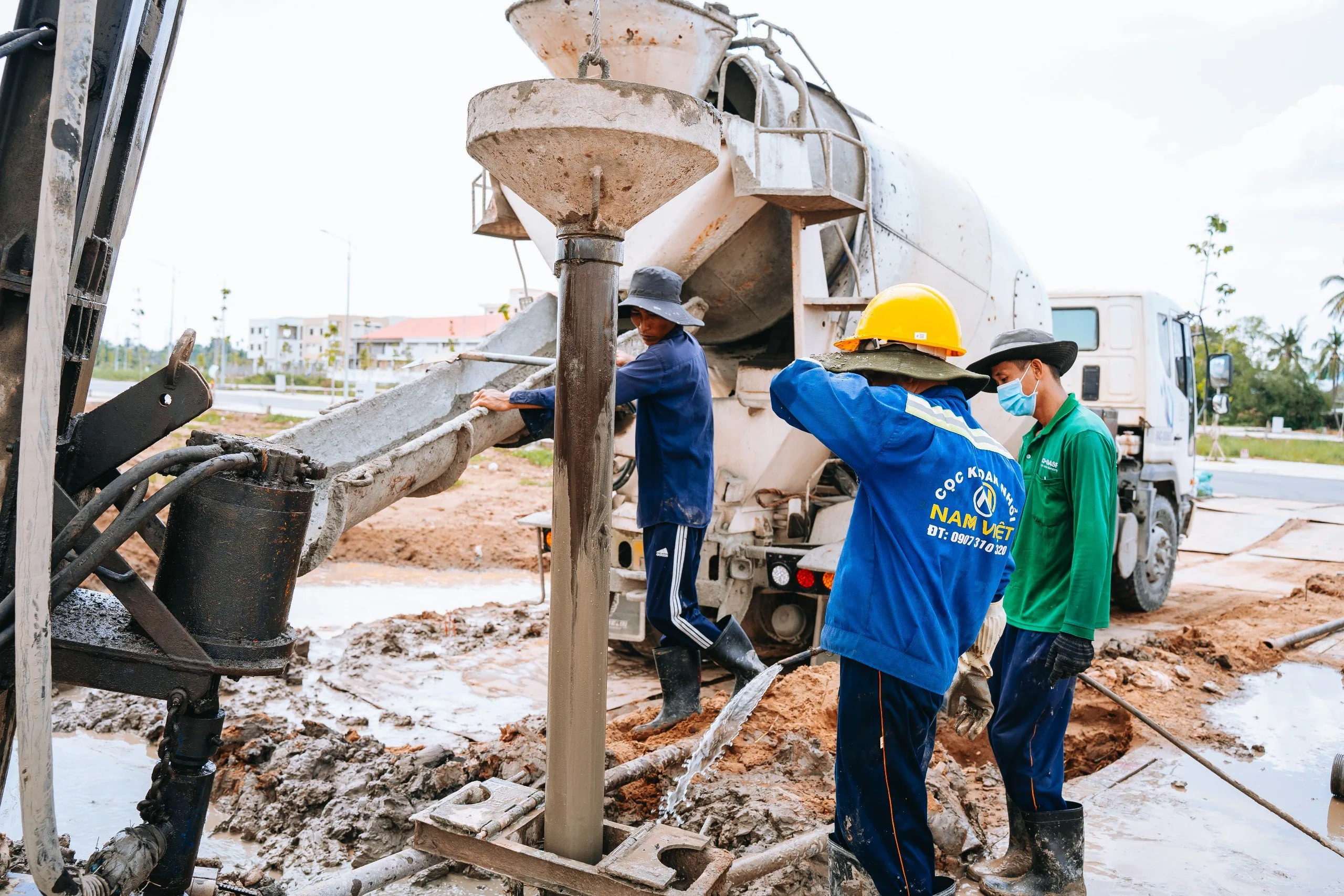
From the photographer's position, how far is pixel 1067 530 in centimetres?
360

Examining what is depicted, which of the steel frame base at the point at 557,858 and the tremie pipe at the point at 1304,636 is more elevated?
the steel frame base at the point at 557,858

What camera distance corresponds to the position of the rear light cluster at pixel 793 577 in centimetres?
534

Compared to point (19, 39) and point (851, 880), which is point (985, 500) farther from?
point (19, 39)

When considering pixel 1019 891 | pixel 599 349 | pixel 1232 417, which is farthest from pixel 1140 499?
pixel 1232 417

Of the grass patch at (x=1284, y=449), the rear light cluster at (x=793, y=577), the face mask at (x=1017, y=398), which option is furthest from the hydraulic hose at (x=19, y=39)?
the grass patch at (x=1284, y=449)

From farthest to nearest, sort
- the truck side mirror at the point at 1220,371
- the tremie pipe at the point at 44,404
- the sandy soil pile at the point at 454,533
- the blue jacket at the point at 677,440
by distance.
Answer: the sandy soil pile at the point at 454,533 < the truck side mirror at the point at 1220,371 < the blue jacket at the point at 677,440 < the tremie pipe at the point at 44,404

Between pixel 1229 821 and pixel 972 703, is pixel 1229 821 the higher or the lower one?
Result: the lower one

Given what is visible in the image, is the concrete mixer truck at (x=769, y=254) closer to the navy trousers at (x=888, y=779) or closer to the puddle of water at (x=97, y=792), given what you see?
the puddle of water at (x=97, y=792)

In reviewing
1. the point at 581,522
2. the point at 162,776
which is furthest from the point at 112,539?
the point at 581,522

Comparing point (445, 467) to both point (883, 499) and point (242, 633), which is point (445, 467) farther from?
point (883, 499)

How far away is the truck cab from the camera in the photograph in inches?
326

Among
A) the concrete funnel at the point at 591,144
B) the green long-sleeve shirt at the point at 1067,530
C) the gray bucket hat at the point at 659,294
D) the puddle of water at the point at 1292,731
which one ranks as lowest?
the puddle of water at the point at 1292,731

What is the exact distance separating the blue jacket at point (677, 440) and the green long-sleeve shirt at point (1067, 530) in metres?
1.33

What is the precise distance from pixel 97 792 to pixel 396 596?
4.45m
